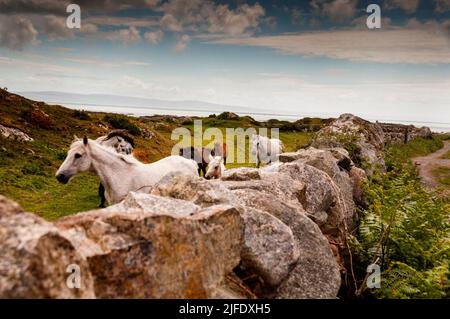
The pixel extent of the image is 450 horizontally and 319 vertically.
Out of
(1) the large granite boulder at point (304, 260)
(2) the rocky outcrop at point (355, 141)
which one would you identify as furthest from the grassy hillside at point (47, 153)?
(1) the large granite boulder at point (304, 260)

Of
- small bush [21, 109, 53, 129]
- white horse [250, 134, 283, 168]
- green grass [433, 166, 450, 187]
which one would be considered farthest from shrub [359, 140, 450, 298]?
small bush [21, 109, 53, 129]

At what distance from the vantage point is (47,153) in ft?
80.9

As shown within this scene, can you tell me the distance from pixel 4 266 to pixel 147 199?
7.94ft

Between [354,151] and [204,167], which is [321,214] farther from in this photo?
[204,167]

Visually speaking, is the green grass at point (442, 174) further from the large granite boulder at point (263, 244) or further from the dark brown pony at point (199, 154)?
the large granite boulder at point (263, 244)

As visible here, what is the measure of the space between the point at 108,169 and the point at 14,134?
706 inches

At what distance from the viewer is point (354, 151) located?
21.7 metres

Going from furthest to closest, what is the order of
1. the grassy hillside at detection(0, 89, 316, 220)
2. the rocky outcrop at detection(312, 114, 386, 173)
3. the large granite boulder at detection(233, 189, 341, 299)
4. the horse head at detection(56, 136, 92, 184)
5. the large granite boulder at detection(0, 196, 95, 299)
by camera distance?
the rocky outcrop at detection(312, 114, 386, 173), the grassy hillside at detection(0, 89, 316, 220), the horse head at detection(56, 136, 92, 184), the large granite boulder at detection(233, 189, 341, 299), the large granite boulder at detection(0, 196, 95, 299)

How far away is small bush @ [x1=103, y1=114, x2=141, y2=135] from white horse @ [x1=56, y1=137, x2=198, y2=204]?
26.5 metres

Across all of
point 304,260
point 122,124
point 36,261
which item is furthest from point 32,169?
point 122,124

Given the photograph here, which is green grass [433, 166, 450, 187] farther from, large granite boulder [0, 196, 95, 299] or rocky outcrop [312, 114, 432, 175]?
large granite boulder [0, 196, 95, 299]

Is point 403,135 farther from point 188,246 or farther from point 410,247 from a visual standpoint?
point 188,246

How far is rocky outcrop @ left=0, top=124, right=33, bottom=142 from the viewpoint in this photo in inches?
976

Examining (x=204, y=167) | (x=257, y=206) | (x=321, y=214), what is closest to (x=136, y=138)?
(x=204, y=167)
